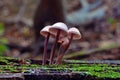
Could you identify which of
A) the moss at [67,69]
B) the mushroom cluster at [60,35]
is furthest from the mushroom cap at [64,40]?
the moss at [67,69]

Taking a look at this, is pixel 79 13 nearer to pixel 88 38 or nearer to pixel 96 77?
pixel 88 38

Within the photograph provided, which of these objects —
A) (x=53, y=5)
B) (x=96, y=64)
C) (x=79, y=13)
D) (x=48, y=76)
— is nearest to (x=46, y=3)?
(x=53, y=5)

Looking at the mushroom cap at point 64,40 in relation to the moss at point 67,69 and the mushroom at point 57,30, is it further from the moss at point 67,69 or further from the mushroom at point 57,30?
the moss at point 67,69

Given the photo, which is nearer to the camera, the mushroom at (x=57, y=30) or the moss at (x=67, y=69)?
the moss at (x=67, y=69)

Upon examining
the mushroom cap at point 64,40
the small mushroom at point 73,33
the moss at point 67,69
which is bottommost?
the moss at point 67,69

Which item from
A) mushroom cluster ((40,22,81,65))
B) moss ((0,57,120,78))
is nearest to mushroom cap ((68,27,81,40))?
mushroom cluster ((40,22,81,65))

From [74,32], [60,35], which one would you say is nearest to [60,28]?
[74,32]

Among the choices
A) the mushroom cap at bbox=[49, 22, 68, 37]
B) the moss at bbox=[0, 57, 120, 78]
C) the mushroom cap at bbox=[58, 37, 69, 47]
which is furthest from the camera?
the mushroom cap at bbox=[58, 37, 69, 47]

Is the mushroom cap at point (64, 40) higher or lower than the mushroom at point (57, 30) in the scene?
lower

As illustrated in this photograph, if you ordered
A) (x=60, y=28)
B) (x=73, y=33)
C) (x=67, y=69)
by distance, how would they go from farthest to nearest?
1. (x=73, y=33)
2. (x=60, y=28)
3. (x=67, y=69)

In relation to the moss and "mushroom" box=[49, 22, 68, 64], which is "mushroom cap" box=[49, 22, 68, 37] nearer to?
"mushroom" box=[49, 22, 68, 64]

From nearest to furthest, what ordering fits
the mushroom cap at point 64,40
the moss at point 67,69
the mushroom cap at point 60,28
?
the moss at point 67,69 → the mushroom cap at point 60,28 → the mushroom cap at point 64,40

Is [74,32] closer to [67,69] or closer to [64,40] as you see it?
[64,40]
